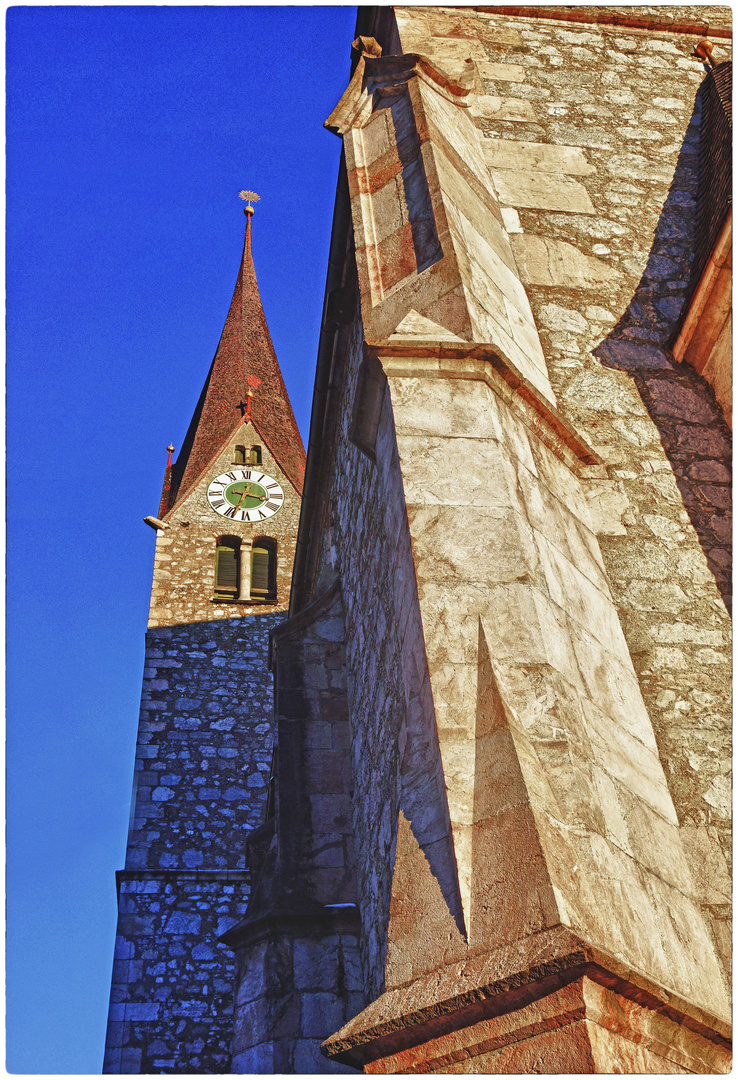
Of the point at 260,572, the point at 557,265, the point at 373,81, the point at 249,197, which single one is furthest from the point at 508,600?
the point at 249,197

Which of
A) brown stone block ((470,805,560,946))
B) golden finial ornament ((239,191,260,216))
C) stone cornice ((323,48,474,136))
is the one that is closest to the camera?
brown stone block ((470,805,560,946))

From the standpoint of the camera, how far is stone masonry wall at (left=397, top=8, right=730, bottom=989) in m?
4.16

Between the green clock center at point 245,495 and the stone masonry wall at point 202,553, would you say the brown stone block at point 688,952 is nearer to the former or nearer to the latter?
the stone masonry wall at point 202,553

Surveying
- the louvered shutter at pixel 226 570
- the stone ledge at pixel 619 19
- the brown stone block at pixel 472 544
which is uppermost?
the louvered shutter at pixel 226 570

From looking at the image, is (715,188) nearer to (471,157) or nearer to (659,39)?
(471,157)

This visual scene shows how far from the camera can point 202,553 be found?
20703 millimetres

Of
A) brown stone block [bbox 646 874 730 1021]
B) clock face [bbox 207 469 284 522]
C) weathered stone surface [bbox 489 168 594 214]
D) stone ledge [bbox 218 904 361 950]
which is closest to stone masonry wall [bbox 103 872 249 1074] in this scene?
stone ledge [bbox 218 904 361 950]

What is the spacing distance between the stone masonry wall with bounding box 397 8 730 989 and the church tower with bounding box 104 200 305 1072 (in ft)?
34.2

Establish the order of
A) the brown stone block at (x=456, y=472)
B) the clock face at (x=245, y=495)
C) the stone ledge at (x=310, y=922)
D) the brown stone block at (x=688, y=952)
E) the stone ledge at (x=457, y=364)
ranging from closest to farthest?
the brown stone block at (x=688, y=952), the brown stone block at (x=456, y=472), the stone ledge at (x=457, y=364), the stone ledge at (x=310, y=922), the clock face at (x=245, y=495)

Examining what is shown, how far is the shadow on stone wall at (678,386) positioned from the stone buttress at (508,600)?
0.05 ft

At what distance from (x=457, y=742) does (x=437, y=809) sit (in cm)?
20

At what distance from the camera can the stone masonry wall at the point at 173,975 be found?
12.9 m


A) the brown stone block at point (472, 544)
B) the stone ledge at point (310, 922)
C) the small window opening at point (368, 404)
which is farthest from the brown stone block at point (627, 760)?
the stone ledge at point (310, 922)

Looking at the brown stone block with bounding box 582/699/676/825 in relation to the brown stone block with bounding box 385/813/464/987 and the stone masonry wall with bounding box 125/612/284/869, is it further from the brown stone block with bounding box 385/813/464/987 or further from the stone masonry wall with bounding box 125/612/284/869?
the stone masonry wall with bounding box 125/612/284/869
